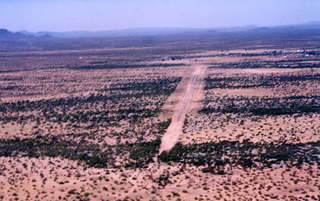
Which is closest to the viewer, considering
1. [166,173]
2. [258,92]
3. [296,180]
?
[296,180]

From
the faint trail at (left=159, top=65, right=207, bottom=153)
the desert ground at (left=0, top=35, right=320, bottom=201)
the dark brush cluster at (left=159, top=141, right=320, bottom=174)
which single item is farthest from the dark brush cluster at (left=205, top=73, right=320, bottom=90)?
the dark brush cluster at (left=159, top=141, right=320, bottom=174)

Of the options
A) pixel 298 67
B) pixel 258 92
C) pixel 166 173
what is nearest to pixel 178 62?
pixel 298 67

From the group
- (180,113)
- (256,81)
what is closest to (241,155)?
(180,113)

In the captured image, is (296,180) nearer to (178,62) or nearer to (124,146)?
(124,146)

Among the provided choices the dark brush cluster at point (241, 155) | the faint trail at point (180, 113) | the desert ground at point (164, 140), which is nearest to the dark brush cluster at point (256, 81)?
the desert ground at point (164, 140)

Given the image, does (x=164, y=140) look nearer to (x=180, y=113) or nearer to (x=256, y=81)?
(x=180, y=113)

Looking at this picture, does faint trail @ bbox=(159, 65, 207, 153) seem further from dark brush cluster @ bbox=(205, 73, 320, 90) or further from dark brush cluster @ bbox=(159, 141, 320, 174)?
dark brush cluster @ bbox=(205, 73, 320, 90)
